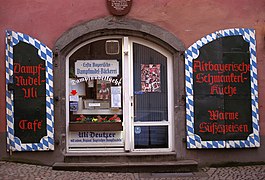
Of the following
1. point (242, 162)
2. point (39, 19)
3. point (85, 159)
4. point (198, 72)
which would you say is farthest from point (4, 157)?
point (242, 162)

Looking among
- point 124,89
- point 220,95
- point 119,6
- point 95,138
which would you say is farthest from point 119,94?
point 220,95

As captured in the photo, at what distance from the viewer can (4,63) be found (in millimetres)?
8023

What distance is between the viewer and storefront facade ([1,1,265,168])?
7965 millimetres

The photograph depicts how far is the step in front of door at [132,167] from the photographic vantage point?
7.57m

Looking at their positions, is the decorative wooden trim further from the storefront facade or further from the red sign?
the red sign

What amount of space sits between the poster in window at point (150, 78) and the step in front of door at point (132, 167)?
1.67m

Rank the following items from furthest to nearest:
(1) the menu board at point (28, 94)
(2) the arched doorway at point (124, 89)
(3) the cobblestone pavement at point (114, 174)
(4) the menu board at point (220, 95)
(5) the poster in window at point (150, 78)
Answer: (5) the poster in window at point (150, 78)
(2) the arched doorway at point (124, 89)
(4) the menu board at point (220, 95)
(1) the menu board at point (28, 94)
(3) the cobblestone pavement at point (114, 174)

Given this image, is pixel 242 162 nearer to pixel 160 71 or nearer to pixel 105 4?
Answer: pixel 160 71

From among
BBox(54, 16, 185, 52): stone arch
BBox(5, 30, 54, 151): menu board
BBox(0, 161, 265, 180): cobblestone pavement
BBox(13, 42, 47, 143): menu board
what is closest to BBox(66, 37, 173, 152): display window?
BBox(54, 16, 185, 52): stone arch

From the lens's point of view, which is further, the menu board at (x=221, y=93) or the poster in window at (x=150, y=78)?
the poster in window at (x=150, y=78)

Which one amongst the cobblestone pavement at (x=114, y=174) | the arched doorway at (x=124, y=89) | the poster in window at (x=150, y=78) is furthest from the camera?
the poster in window at (x=150, y=78)

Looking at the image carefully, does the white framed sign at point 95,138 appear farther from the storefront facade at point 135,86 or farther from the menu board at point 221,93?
the menu board at point 221,93

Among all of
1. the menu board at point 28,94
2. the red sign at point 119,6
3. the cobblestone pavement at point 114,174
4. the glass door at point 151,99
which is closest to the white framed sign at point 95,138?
the glass door at point 151,99

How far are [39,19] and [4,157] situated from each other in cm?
302
